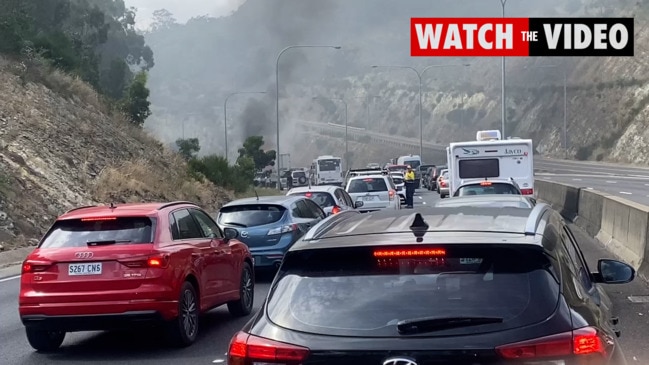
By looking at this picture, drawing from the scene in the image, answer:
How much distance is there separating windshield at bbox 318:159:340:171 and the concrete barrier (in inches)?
1370

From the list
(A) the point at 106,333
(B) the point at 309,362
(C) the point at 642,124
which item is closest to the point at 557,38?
(C) the point at 642,124

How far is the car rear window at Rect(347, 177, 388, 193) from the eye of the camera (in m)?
30.4

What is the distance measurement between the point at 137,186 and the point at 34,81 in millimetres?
6442

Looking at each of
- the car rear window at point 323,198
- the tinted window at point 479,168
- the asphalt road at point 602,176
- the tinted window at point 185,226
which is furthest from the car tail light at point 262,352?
the asphalt road at point 602,176

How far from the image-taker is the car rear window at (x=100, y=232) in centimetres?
990

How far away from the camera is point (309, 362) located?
396 centimetres

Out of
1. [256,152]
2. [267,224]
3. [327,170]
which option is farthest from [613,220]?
[327,170]

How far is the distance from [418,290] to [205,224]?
7669mm

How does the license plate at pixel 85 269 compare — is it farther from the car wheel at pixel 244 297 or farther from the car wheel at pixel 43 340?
the car wheel at pixel 244 297

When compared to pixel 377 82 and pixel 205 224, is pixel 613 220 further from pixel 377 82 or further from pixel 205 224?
pixel 377 82

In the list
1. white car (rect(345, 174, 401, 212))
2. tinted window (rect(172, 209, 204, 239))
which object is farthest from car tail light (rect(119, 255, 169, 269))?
white car (rect(345, 174, 401, 212))

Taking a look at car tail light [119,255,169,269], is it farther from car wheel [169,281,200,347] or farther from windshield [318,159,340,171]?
windshield [318,159,340,171]

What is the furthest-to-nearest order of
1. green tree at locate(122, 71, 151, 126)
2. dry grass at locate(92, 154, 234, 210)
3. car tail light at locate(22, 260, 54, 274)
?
green tree at locate(122, 71, 151, 126) < dry grass at locate(92, 154, 234, 210) < car tail light at locate(22, 260, 54, 274)

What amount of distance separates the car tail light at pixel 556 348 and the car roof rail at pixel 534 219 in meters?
0.65
